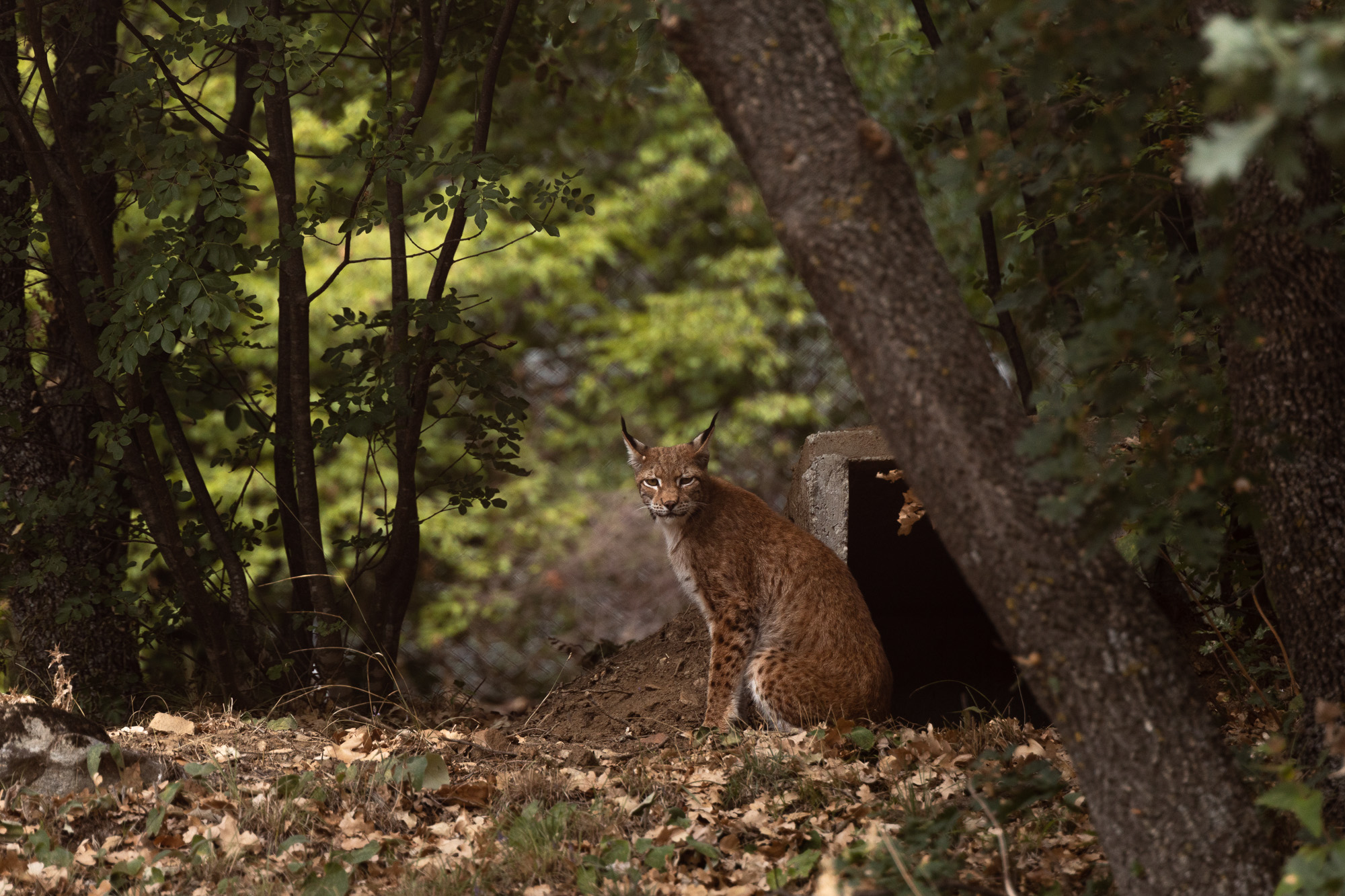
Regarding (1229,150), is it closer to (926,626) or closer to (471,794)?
(471,794)

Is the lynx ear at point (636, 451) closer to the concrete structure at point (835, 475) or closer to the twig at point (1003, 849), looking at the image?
the concrete structure at point (835, 475)

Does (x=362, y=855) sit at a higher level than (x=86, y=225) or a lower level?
lower

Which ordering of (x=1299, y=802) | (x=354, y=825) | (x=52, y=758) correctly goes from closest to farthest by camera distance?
(x=1299, y=802) < (x=354, y=825) < (x=52, y=758)

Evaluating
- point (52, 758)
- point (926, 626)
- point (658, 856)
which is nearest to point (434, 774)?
point (658, 856)

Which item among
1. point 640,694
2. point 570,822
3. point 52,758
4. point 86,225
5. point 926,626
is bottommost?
point 926,626

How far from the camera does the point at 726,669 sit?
4.63 m

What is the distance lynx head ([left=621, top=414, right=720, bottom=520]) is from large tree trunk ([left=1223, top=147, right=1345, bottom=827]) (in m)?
2.61

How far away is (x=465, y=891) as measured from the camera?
2707 millimetres

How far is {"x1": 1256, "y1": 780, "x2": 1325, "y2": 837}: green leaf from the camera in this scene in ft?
6.35

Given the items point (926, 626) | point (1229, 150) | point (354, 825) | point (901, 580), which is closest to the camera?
point (1229, 150)

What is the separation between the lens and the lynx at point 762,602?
4.40 meters

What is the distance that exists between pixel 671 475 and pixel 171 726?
6.95ft

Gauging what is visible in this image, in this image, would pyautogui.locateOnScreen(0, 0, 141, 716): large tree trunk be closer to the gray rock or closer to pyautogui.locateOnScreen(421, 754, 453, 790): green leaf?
the gray rock

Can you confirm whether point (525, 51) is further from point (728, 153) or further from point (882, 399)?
point (728, 153)
